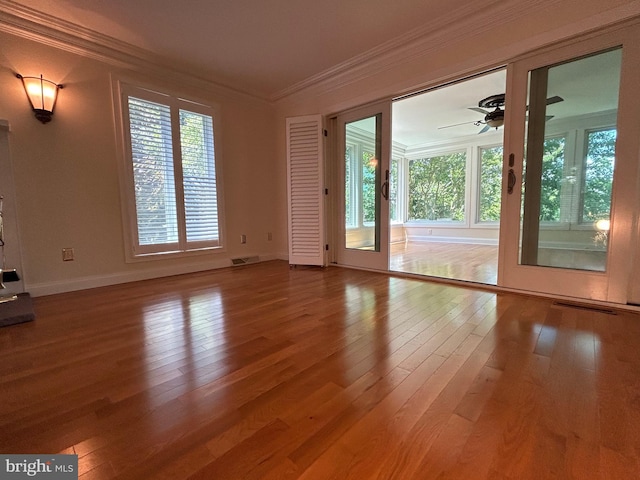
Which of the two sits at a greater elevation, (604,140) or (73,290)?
(604,140)

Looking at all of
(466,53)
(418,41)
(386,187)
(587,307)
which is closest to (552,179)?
(587,307)

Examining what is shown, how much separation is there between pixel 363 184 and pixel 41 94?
3435 mm

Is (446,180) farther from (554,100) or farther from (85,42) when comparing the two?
(85,42)

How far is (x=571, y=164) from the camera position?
7.90ft

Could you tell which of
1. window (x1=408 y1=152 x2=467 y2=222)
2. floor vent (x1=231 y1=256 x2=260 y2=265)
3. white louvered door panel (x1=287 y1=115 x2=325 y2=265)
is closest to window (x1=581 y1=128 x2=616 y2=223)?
white louvered door panel (x1=287 y1=115 x2=325 y2=265)

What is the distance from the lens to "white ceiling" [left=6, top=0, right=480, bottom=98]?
251 cm

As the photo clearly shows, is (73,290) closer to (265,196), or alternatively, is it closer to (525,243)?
(265,196)

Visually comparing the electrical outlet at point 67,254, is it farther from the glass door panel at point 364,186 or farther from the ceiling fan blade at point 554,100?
the ceiling fan blade at point 554,100

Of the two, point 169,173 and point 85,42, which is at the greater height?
point 85,42

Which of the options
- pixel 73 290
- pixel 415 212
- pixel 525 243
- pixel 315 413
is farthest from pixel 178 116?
pixel 415 212

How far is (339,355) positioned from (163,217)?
9.79ft

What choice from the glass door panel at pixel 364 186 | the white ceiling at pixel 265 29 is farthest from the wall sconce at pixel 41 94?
the glass door panel at pixel 364 186

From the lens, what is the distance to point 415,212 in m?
8.21

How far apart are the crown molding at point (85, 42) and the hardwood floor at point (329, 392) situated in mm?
2582
